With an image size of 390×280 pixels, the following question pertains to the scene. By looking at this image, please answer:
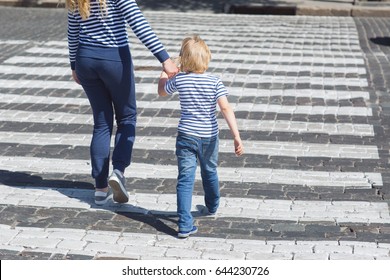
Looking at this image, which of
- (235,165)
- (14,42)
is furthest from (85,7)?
(14,42)

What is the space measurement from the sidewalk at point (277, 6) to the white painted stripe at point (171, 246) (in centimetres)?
1709

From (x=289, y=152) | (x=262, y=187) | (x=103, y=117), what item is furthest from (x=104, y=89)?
(x=289, y=152)

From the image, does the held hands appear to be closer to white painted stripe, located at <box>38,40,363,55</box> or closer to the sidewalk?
white painted stripe, located at <box>38,40,363,55</box>

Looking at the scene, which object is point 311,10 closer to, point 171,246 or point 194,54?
point 194,54

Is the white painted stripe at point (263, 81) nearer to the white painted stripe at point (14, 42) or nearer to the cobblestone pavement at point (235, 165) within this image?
the cobblestone pavement at point (235, 165)

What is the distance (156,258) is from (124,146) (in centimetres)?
146

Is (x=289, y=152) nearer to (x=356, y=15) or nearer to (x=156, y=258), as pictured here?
(x=156, y=258)

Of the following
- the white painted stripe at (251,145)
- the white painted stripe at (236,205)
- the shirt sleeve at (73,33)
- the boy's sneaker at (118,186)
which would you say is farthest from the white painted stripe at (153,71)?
the boy's sneaker at (118,186)

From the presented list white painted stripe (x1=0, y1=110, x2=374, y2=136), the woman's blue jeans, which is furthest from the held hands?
white painted stripe (x1=0, y1=110, x2=374, y2=136)

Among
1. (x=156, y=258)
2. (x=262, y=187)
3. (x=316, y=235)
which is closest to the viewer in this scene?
(x=156, y=258)

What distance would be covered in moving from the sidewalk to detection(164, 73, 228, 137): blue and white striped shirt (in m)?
16.9

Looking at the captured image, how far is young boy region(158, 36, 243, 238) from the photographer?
6684 millimetres

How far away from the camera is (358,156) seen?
923 cm

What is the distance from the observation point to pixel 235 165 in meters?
8.85
